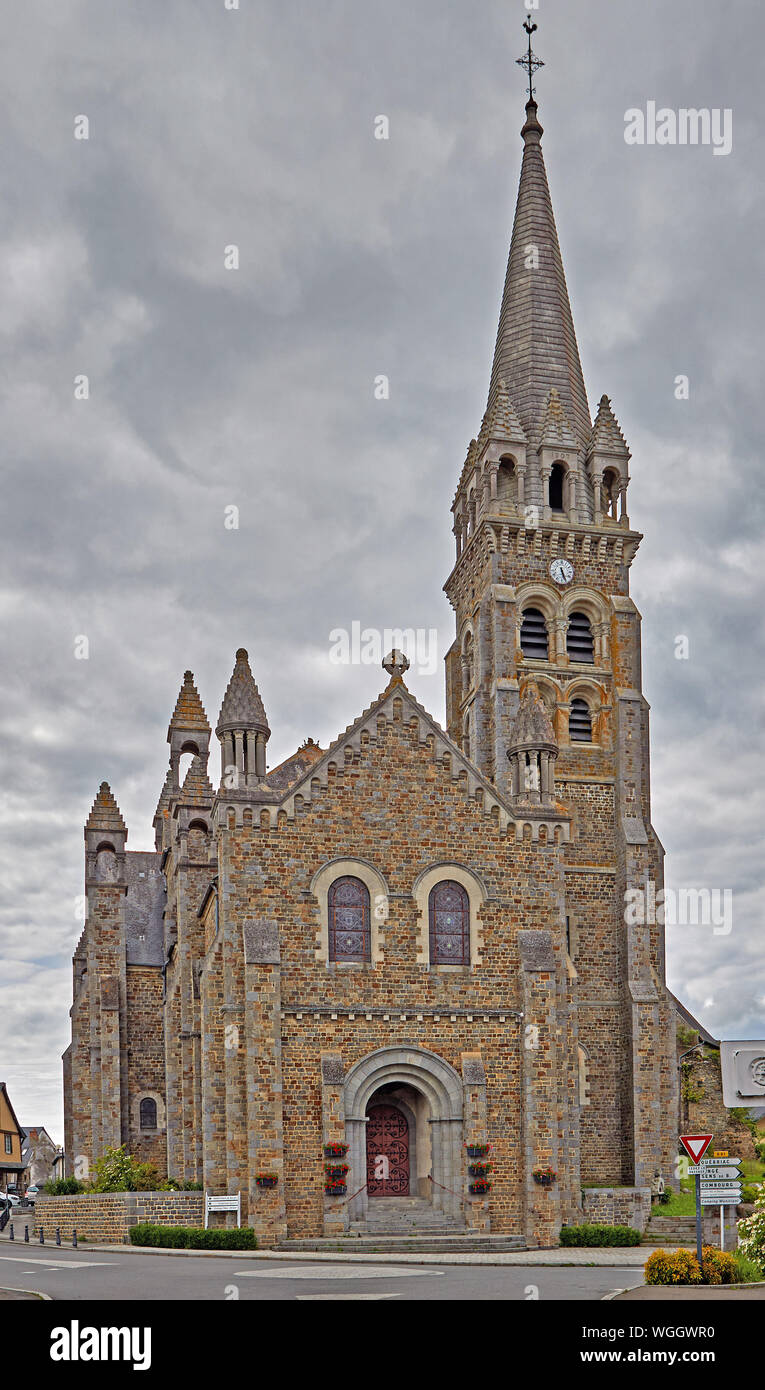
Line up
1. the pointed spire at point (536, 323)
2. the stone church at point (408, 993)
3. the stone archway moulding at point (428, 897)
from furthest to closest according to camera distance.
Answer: the pointed spire at point (536, 323) < the stone archway moulding at point (428, 897) < the stone church at point (408, 993)

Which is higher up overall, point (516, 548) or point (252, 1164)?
point (516, 548)

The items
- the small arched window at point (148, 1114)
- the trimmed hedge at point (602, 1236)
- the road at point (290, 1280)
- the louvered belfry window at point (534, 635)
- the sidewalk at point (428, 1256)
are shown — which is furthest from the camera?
the small arched window at point (148, 1114)

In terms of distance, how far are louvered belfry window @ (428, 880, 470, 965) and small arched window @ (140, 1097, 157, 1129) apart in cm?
1932

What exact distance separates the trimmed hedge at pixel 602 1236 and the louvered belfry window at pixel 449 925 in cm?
692

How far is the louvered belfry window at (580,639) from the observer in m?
50.0

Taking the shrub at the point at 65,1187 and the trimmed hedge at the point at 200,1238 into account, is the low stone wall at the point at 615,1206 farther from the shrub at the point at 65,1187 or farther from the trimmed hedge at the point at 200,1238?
the shrub at the point at 65,1187

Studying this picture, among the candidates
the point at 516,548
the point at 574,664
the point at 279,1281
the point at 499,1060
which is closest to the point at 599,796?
the point at 574,664

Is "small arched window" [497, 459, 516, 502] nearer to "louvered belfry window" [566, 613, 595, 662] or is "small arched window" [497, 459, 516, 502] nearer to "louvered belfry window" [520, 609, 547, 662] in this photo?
"louvered belfry window" [520, 609, 547, 662]

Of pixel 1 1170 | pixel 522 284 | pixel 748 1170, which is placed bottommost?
pixel 1 1170

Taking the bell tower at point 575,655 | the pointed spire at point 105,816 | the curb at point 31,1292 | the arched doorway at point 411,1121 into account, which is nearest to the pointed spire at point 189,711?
the pointed spire at point 105,816

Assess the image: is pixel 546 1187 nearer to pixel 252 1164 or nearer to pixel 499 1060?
pixel 499 1060

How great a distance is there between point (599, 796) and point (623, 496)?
1149cm
